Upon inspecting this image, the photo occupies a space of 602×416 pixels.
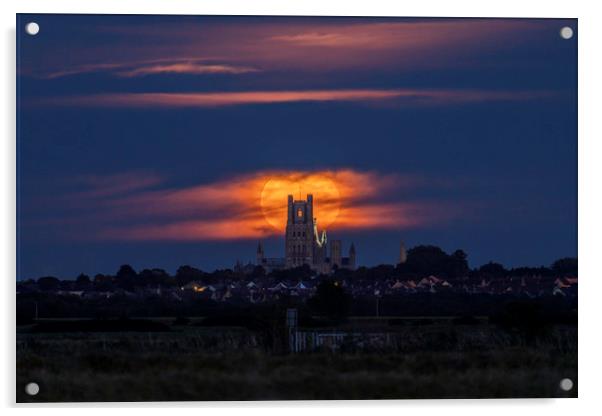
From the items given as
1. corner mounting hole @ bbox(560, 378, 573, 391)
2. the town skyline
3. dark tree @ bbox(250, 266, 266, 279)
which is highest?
the town skyline

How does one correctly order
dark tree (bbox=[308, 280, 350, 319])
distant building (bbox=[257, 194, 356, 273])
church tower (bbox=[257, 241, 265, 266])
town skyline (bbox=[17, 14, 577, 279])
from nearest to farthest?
town skyline (bbox=[17, 14, 577, 279]), distant building (bbox=[257, 194, 356, 273]), church tower (bbox=[257, 241, 265, 266]), dark tree (bbox=[308, 280, 350, 319])

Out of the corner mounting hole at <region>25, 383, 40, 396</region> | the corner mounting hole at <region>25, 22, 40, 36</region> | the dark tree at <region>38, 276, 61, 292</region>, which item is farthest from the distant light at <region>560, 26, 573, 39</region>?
the corner mounting hole at <region>25, 383, 40, 396</region>

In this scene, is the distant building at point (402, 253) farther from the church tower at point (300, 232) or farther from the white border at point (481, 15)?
the white border at point (481, 15)

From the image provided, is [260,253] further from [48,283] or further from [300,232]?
[48,283]

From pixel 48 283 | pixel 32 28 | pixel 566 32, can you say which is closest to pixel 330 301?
pixel 48 283

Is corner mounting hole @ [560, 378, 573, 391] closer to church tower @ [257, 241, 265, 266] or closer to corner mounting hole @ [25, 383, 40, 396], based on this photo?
church tower @ [257, 241, 265, 266]

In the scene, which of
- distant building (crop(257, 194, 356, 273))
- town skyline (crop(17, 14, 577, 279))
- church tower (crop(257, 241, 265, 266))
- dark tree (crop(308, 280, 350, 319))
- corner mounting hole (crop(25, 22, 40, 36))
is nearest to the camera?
corner mounting hole (crop(25, 22, 40, 36))

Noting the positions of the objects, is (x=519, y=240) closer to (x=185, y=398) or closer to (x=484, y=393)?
(x=484, y=393)

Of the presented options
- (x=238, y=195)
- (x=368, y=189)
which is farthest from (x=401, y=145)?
(x=238, y=195)
